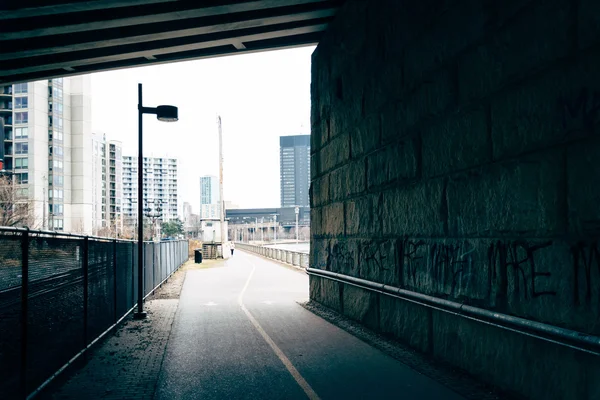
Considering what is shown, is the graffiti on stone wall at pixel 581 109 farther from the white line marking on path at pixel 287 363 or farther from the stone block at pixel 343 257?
the stone block at pixel 343 257

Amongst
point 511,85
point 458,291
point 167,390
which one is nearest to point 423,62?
point 511,85

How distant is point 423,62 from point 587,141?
408 centimetres

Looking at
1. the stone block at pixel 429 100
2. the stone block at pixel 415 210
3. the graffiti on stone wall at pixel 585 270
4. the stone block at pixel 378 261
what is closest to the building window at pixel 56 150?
the stone block at pixel 378 261

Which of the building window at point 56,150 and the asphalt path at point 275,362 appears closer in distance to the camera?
the asphalt path at point 275,362

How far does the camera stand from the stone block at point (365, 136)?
10836 mm

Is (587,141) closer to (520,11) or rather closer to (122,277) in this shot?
(520,11)

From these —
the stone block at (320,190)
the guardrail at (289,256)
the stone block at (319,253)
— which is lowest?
the guardrail at (289,256)

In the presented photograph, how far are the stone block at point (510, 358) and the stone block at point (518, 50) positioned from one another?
3.15 meters

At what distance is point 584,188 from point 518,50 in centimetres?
198

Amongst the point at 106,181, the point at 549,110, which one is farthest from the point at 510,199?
the point at 106,181

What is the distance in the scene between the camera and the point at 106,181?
540ft

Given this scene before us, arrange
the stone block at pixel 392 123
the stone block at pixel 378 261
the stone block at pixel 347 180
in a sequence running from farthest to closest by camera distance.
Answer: the stone block at pixel 347 180, the stone block at pixel 378 261, the stone block at pixel 392 123

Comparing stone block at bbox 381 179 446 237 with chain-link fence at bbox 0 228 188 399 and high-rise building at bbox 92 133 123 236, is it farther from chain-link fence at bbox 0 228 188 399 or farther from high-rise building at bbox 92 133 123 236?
high-rise building at bbox 92 133 123 236

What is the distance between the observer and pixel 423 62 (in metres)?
8.80
